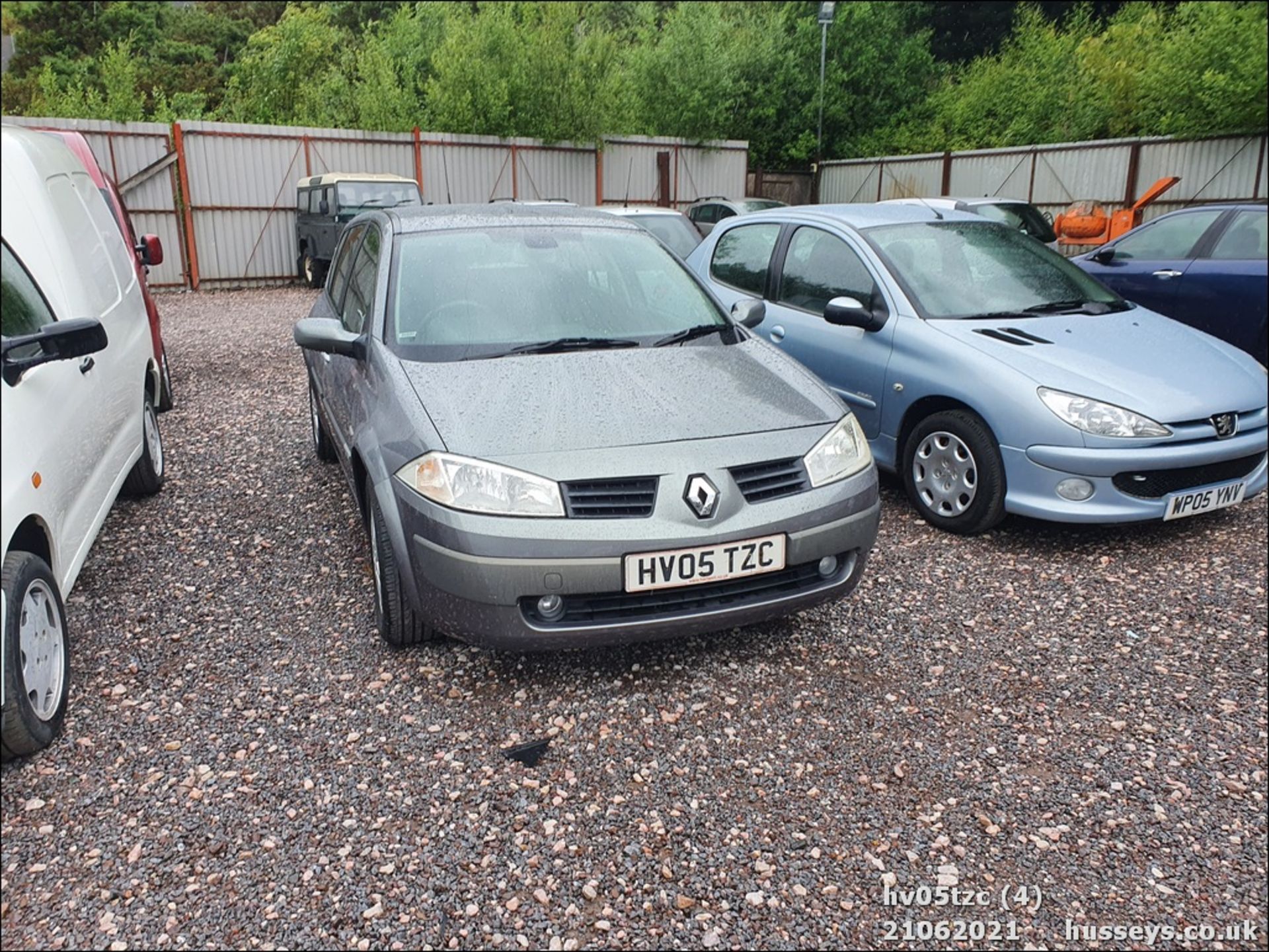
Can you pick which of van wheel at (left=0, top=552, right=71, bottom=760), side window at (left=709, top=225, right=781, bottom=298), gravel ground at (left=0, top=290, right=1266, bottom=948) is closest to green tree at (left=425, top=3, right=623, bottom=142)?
side window at (left=709, top=225, right=781, bottom=298)

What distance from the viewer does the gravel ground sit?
2.23m

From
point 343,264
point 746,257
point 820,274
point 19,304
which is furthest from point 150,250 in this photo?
point 820,274

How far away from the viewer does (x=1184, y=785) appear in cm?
271

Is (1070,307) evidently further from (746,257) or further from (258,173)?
(258,173)

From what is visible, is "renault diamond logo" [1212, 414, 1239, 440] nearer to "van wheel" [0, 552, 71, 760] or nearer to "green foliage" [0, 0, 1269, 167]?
"van wheel" [0, 552, 71, 760]

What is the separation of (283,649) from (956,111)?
24925 mm

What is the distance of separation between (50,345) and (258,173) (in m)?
15.0

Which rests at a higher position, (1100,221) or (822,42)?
(822,42)

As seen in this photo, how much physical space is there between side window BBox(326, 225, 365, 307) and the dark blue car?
6.01m

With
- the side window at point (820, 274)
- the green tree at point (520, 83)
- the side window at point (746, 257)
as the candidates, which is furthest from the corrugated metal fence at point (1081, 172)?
the side window at point (820, 274)

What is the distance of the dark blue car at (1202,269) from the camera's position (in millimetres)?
7117

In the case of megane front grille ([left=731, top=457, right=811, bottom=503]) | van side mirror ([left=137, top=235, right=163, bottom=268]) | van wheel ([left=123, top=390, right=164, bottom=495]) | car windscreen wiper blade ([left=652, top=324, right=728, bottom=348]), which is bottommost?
van wheel ([left=123, top=390, right=164, bottom=495])

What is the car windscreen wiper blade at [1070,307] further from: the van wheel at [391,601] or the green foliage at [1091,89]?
the green foliage at [1091,89]

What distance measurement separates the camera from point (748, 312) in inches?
169
